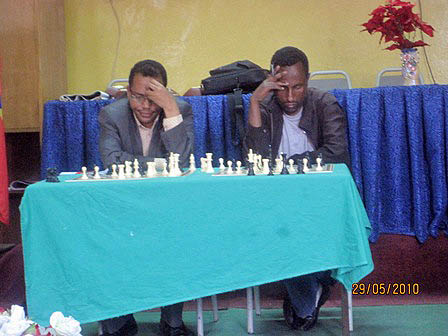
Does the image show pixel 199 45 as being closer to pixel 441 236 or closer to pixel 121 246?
pixel 441 236

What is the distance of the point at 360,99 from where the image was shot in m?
4.31

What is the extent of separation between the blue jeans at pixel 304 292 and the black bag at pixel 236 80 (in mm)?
1349

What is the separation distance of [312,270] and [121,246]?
796 mm

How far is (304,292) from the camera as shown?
3.65 meters

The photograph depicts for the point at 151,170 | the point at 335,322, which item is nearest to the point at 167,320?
the point at 151,170

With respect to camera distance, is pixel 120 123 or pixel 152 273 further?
pixel 120 123

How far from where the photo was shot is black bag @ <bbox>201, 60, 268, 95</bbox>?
448cm

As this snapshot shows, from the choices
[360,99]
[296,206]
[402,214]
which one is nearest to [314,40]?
[360,99]

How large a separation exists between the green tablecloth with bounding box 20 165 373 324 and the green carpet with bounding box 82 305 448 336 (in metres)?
0.75

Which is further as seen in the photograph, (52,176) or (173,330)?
(173,330)

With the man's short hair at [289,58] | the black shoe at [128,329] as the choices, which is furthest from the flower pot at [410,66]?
the black shoe at [128,329]

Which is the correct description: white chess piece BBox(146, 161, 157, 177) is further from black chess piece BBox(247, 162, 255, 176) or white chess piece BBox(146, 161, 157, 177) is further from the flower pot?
the flower pot

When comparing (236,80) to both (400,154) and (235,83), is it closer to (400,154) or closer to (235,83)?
(235,83)

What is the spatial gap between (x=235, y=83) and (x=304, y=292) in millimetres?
1459
